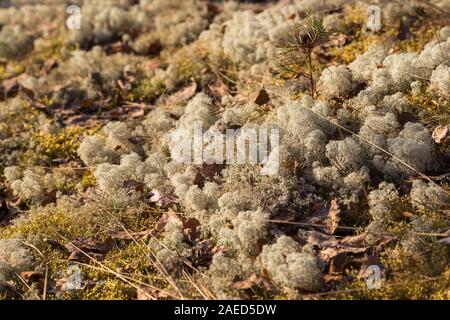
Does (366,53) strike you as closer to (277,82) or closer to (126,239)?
Answer: (277,82)

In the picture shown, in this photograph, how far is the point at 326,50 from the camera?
6273 millimetres

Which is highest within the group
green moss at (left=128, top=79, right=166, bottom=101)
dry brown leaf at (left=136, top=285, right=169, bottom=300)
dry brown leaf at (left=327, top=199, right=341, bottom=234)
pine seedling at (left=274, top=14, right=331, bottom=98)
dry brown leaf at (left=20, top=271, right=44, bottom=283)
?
pine seedling at (left=274, top=14, right=331, bottom=98)

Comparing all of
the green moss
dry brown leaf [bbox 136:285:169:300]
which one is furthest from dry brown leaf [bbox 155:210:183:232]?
the green moss

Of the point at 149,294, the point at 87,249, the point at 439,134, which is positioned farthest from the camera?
the point at 439,134

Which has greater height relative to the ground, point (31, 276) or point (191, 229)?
point (191, 229)

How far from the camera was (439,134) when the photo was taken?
4.45 metres

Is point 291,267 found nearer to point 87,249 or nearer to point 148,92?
point 87,249

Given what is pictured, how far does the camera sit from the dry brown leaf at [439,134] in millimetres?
4418

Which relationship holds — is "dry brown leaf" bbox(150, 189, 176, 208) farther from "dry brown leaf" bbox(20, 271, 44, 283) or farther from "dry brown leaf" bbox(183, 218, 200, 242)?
"dry brown leaf" bbox(20, 271, 44, 283)

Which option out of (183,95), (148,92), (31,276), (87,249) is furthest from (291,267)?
(148,92)

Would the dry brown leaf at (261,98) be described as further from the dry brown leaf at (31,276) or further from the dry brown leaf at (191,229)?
the dry brown leaf at (31,276)

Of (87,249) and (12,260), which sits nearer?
(12,260)

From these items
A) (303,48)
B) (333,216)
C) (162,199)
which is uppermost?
(303,48)

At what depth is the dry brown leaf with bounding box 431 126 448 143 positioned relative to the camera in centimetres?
442
